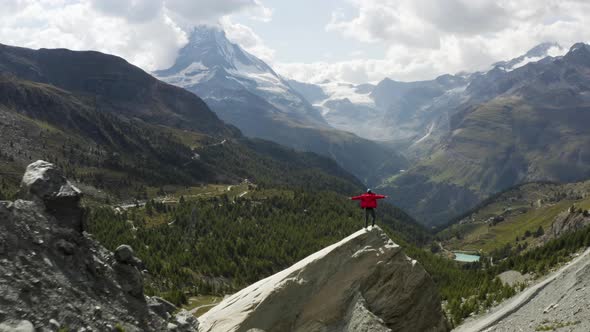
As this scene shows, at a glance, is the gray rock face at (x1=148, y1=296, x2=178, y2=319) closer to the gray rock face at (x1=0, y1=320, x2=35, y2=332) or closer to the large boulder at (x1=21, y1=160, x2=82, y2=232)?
the large boulder at (x1=21, y1=160, x2=82, y2=232)

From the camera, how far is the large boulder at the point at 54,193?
32.8 m

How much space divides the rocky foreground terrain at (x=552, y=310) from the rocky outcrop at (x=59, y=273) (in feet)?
93.2

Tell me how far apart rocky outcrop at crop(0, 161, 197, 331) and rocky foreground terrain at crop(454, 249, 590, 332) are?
93.2 feet

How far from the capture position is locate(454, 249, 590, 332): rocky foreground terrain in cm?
3045

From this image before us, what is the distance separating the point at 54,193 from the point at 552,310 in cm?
3953

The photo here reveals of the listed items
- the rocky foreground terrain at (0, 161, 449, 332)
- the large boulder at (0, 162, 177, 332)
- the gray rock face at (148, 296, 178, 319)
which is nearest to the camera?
the large boulder at (0, 162, 177, 332)

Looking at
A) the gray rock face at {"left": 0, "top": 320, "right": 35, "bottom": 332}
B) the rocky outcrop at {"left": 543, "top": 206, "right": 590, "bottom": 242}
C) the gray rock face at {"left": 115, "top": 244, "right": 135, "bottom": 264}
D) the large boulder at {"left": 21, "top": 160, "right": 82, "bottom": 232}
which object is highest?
the large boulder at {"left": 21, "top": 160, "right": 82, "bottom": 232}

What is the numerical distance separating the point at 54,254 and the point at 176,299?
2298 inches

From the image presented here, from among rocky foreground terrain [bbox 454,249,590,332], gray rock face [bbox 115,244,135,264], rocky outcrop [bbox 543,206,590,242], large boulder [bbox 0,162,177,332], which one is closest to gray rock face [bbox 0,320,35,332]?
large boulder [bbox 0,162,177,332]

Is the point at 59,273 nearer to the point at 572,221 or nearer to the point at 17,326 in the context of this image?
the point at 17,326

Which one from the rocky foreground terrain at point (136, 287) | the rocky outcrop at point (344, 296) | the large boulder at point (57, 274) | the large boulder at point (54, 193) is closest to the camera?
the large boulder at point (57, 274)

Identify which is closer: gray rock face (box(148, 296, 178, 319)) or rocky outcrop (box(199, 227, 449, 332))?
gray rock face (box(148, 296, 178, 319))

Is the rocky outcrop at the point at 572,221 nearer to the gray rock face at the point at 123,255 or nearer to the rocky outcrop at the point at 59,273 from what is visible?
the gray rock face at the point at 123,255

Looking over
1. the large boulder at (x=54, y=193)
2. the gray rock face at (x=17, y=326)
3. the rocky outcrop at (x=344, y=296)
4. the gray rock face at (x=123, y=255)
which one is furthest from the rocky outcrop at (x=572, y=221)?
the gray rock face at (x=17, y=326)
